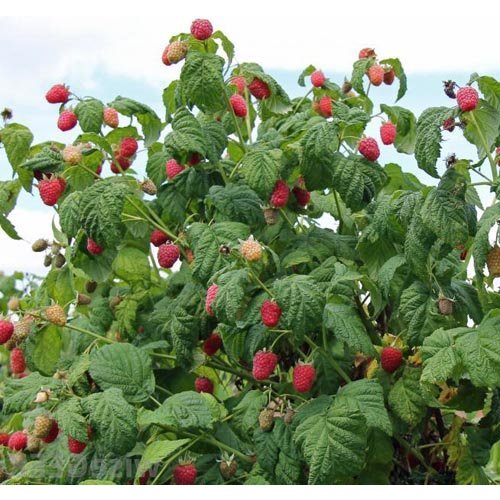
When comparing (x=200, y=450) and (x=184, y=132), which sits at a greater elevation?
(x=184, y=132)

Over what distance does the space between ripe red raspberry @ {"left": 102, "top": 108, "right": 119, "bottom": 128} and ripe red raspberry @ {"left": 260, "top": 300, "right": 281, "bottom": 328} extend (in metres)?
1.08

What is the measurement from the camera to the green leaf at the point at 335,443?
8.21 feet

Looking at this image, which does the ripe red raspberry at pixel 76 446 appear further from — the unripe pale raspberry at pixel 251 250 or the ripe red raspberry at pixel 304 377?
the unripe pale raspberry at pixel 251 250

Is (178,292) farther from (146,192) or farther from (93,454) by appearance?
(93,454)

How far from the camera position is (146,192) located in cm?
327

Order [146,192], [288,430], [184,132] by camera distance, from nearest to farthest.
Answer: [288,430], [184,132], [146,192]

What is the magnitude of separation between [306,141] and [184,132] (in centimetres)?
41

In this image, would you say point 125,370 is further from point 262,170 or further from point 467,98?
point 467,98

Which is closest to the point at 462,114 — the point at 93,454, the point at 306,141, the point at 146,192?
the point at 306,141

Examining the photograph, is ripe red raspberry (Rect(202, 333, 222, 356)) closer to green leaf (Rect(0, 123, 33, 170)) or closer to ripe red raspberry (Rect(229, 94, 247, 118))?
ripe red raspberry (Rect(229, 94, 247, 118))

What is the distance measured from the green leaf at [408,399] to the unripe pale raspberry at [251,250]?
24.2 inches

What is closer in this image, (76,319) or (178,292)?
(178,292)

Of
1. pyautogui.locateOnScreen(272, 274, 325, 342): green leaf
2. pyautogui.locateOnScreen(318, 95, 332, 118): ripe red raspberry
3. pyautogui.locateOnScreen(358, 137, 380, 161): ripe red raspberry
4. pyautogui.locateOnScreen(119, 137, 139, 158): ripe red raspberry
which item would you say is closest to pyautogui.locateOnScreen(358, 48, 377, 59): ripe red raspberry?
pyautogui.locateOnScreen(318, 95, 332, 118): ripe red raspberry

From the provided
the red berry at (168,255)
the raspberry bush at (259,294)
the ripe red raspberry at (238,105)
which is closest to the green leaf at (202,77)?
the raspberry bush at (259,294)
